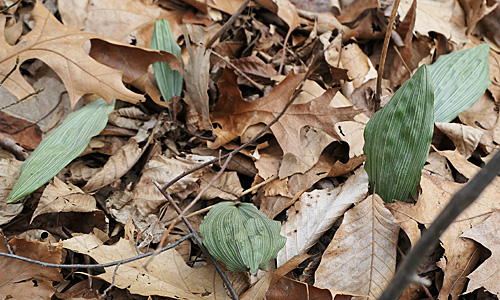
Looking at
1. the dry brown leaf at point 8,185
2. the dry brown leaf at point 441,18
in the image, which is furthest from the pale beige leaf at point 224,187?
the dry brown leaf at point 441,18

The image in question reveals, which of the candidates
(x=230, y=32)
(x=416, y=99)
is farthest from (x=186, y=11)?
(x=416, y=99)

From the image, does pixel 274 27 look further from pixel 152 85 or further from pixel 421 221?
pixel 421 221

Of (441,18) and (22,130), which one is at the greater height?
(441,18)

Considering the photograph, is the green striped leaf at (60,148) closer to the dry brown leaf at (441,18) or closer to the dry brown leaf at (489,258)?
the dry brown leaf at (489,258)

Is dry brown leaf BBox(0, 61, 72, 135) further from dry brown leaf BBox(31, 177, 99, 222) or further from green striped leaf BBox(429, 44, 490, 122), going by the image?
green striped leaf BBox(429, 44, 490, 122)

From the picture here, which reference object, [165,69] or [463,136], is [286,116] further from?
[463,136]

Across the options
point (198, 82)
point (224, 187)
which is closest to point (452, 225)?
point (224, 187)

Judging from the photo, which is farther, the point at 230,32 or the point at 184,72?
the point at 230,32
